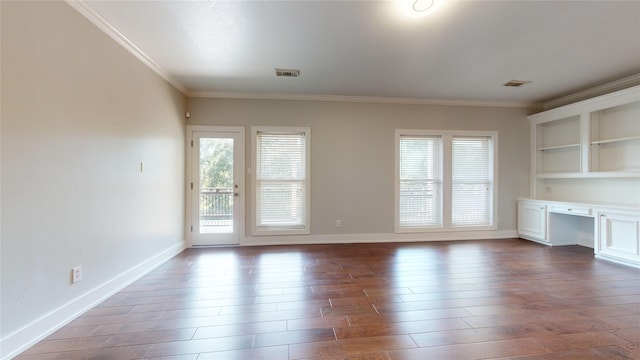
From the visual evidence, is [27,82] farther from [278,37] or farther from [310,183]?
[310,183]

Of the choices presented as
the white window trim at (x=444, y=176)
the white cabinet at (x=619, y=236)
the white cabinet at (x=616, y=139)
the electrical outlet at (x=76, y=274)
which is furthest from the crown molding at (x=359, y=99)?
the electrical outlet at (x=76, y=274)

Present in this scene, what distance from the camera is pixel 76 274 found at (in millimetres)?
2107

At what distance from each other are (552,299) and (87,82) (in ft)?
14.8

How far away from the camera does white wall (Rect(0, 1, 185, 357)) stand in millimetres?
1629

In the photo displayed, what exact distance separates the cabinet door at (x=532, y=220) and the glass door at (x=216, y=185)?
5017 mm

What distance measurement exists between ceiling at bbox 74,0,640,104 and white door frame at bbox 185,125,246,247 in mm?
655

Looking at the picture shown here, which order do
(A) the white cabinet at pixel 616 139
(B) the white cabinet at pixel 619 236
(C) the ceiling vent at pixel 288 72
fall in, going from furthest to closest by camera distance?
(A) the white cabinet at pixel 616 139 → (C) the ceiling vent at pixel 288 72 → (B) the white cabinet at pixel 619 236

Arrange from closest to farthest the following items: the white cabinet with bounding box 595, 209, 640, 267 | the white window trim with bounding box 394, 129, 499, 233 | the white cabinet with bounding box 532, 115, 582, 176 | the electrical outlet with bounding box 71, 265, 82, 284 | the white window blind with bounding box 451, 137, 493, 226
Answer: the electrical outlet with bounding box 71, 265, 82, 284
the white cabinet with bounding box 595, 209, 640, 267
the white cabinet with bounding box 532, 115, 582, 176
the white window trim with bounding box 394, 129, 499, 233
the white window blind with bounding box 451, 137, 493, 226

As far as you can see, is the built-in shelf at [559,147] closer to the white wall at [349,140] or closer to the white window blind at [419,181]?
the white wall at [349,140]

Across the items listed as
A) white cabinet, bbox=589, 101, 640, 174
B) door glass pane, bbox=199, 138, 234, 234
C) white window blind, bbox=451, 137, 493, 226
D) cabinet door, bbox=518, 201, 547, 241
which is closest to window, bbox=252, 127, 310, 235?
door glass pane, bbox=199, 138, 234, 234

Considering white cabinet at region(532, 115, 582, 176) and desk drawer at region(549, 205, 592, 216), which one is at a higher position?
white cabinet at region(532, 115, 582, 176)

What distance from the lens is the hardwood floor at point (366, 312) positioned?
1.70m

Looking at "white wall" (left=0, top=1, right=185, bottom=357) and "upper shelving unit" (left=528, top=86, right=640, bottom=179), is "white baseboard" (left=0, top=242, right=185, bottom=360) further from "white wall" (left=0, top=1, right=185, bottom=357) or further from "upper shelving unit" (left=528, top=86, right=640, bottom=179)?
"upper shelving unit" (left=528, top=86, right=640, bottom=179)

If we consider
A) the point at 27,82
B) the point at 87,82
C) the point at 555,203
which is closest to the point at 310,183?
the point at 87,82
